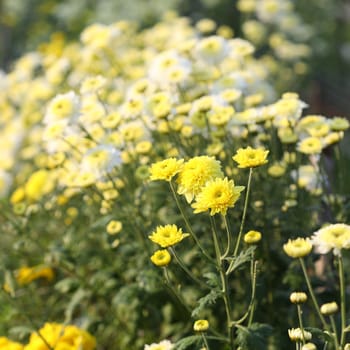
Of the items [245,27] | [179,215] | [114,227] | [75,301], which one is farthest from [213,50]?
[245,27]

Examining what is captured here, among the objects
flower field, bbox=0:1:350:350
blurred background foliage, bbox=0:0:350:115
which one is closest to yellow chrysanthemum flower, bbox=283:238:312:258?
flower field, bbox=0:1:350:350

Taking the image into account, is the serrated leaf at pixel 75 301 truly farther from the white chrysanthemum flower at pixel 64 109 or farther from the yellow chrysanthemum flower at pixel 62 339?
the white chrysanthemum flower at pixel 64 109

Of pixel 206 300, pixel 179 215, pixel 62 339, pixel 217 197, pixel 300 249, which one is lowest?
pixel 62 339

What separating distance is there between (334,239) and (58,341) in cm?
111

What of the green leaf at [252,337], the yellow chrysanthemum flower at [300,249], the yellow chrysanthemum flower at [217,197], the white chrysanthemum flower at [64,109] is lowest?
the green leaf at [252,337]

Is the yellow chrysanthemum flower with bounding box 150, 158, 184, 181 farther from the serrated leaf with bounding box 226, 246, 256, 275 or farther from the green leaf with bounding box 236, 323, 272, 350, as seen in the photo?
the green leaf with bounding box 236, 323, 272, 350

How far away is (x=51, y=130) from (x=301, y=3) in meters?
5.08

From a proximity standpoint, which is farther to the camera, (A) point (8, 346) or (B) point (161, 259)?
(A) point (8, 346)

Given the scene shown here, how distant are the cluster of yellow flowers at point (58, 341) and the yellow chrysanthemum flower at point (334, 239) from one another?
3.19 ft

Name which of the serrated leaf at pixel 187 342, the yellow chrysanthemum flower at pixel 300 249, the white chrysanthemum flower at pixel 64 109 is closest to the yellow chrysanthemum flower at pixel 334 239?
the yellow chrysanthemum flower at pixel 300 249

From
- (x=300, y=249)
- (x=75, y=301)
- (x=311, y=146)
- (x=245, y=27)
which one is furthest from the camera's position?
(x=245, y=27)

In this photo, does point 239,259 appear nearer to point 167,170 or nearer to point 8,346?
point 167,170

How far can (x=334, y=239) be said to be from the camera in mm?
1717

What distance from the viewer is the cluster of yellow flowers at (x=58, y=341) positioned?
2.34 m
